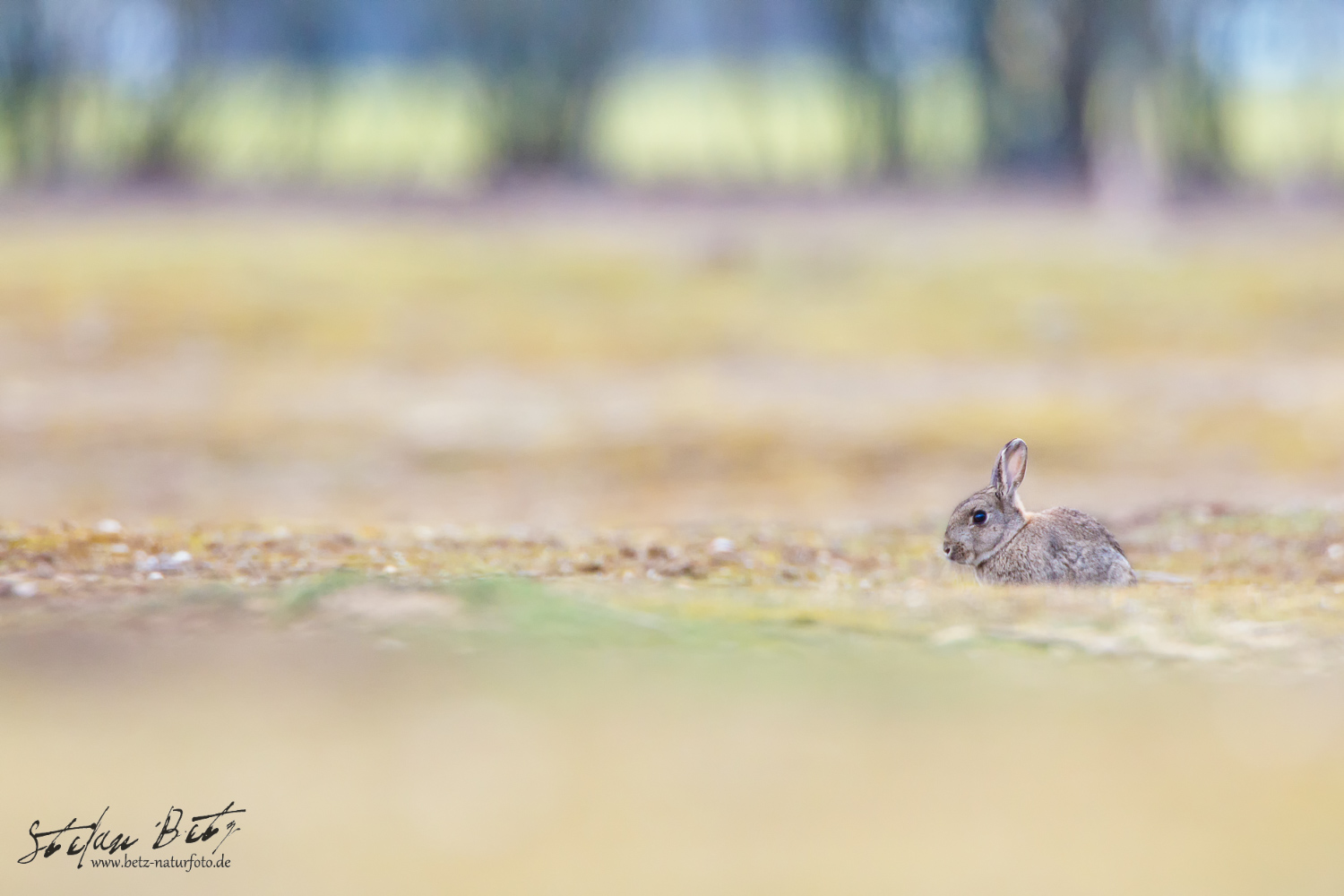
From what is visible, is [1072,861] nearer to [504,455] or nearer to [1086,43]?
[504,455]

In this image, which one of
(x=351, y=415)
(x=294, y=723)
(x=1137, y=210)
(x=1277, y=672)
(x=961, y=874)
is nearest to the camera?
(x=961, y=874)

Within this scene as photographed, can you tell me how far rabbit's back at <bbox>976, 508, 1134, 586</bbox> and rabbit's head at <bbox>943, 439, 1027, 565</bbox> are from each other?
0.05m

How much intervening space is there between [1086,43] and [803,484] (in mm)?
9719

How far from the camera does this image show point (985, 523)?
6863 millimetres

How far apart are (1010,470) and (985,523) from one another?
0.92ft

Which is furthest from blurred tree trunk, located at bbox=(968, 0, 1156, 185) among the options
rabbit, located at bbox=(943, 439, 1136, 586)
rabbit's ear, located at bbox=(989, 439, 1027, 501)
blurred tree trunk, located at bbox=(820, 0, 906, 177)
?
rabbit, located at bbox=(943, 439, 1136, 586)

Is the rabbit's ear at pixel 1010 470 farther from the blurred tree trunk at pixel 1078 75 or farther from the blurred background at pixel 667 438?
the blurred tree trunk at pixel 1078 75

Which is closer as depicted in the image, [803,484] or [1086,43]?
[803,484]

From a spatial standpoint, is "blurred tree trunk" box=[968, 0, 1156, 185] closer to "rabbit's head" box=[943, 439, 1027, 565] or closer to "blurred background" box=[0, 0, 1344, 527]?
"blurred background" box=[0, 0, 1344, 527]

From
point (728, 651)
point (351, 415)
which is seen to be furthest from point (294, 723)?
point (351, 415)

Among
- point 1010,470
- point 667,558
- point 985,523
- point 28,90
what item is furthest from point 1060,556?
point 28,90

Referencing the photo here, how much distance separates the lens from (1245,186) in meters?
20.2

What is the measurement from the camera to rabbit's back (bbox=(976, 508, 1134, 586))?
672 centimetres

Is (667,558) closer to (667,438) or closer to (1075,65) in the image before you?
(667,438)
